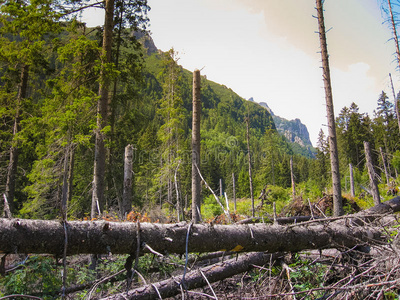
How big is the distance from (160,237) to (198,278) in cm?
154

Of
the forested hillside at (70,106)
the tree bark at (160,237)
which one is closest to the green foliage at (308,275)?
the tree bark at (160,237)

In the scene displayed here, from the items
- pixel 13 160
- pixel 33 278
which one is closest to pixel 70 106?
pixel 33 278

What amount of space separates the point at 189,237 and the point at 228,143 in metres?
91.8

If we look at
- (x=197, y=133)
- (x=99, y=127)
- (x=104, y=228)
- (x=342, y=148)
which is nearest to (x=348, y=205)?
(x=197, y=133)

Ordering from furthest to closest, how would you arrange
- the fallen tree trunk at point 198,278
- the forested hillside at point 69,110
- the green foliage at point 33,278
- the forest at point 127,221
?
the forested hillside at point 69,110
the fallen tree trunk at point 198,278
the green foliage at point 33,278
the forest at point 127,221

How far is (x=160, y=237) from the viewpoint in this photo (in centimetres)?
279

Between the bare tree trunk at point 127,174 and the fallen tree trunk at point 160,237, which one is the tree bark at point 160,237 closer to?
the fallen tree trunk at point 160,237

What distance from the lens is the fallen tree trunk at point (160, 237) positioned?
7.58 ft

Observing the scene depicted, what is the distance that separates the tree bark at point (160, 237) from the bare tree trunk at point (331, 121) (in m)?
3.93

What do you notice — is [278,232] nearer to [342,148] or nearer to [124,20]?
[124,20]

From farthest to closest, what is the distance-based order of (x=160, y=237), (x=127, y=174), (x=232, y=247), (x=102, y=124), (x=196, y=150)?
(x=127, y=174) → (x=196, y=150) → (x=102, y=124) → (x=232, y=247) → (x=160, y=237)

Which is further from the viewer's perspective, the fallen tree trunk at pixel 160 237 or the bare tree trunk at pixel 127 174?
the bare tree trunk at pixel 127 174

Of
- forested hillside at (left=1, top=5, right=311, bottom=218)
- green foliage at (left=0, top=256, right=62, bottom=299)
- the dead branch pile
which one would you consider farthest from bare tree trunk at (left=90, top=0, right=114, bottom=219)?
green foliage at (left=0, top=256, right=62, bottom=299)

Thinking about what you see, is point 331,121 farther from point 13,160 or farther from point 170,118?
point 170,118
